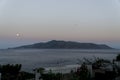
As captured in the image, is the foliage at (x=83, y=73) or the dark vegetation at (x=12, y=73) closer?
the foliage at (x=83, y=73)

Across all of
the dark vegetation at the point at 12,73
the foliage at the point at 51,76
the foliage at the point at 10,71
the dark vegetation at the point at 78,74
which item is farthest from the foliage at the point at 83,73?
the foliage at the point at 10,71

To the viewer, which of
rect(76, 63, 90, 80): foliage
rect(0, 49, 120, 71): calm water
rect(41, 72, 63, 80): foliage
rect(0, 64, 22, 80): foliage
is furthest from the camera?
rect(0, 49, 120, 71): calm water

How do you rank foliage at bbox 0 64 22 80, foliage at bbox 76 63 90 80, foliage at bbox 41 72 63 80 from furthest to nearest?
1. foliage at bbox 0 64 22 80
2. foliage at bbox 76 63 90 80
3. foliage at bbox 41 72 63 80

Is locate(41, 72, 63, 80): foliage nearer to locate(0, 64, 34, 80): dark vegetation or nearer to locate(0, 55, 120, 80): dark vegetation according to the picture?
locate(0, 55, 120, 80): dark vegetation

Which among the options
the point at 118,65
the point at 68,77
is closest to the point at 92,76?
the point at 68,77

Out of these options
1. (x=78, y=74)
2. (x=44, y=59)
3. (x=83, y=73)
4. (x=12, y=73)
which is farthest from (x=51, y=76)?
(x=44, y=59)

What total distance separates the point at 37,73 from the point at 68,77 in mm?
1262

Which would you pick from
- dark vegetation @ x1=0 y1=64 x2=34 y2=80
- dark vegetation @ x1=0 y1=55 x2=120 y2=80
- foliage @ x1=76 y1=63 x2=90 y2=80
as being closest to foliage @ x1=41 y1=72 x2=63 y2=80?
dark vegetation @ x1=0 y1=55 x2=120 y2=80

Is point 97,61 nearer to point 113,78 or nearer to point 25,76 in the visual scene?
point 113,78

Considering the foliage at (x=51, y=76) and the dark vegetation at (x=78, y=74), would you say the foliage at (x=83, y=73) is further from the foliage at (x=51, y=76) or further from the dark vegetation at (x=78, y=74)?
the foliage at (x=51, y=76)

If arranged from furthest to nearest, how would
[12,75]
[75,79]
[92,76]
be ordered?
[12,75] < [92,76] < [75,79]

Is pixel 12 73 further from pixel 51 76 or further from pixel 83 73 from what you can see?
pixel 83 73

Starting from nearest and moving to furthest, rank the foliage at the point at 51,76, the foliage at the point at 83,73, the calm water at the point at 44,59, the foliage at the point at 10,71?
the foliage at the point at 51,76 < the foliage at the point at 83,73 < the foliage at the point at 10,71 < the calm water at the point at 44,59

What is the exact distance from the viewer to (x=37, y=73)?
468 inches
